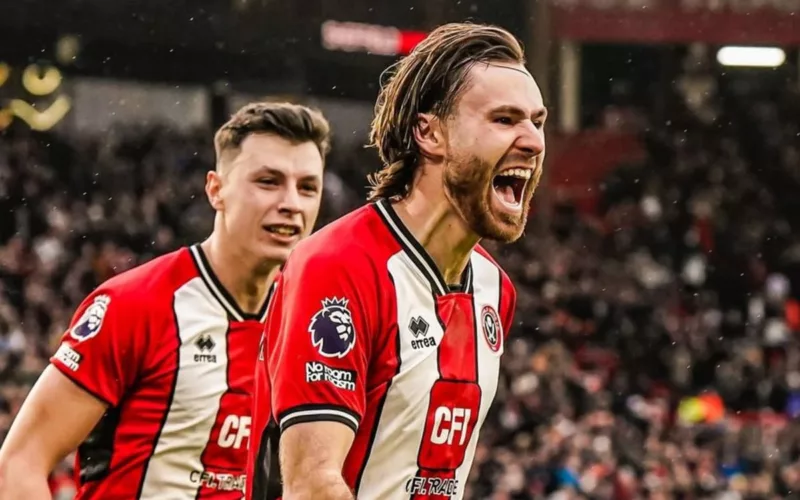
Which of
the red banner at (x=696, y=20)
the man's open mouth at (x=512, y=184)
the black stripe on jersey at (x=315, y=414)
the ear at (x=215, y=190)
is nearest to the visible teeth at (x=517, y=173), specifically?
the man's open mouth at (x=512, y=184)

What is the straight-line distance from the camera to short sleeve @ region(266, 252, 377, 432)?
322 centimetres

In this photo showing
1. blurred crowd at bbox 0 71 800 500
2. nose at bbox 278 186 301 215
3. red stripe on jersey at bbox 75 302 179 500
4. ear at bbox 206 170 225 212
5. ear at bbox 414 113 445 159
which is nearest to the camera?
ear at bbox 414 113 445 159

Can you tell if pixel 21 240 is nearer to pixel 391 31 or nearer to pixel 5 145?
pixel 5 145

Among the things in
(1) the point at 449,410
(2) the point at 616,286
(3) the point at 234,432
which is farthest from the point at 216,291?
(2) the point at 616,286

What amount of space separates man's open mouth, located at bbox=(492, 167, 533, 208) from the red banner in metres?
23.1

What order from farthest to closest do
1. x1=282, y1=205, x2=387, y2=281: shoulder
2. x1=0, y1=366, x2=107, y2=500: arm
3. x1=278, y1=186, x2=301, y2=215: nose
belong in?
x1=278, y1=186, x2=301, y2=215: nose → x1=0, y1=366, x2=107, y2=500: arm → x1=282, y1=205, x2=387, y2=281: shoulder

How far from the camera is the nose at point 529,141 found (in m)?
3.45

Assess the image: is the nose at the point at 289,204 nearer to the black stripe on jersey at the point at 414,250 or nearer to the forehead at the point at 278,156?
the forehead at the point at 278,156

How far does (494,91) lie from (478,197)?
236 millimetres

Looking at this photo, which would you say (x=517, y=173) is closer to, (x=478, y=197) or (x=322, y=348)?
(x=478, y=197)

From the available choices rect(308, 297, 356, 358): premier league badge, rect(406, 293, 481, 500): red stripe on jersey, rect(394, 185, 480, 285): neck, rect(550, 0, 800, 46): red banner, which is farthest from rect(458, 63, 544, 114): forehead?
rect(550, 0, 800, 46): red banner

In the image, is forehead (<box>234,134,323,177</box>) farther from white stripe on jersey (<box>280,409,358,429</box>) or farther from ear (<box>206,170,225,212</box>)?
white stripe on jersey (<box>280,409,358,429</box>)

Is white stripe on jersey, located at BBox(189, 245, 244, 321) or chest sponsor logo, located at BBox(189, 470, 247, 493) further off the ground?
white stripe on jersey, located at BBox(189, 245, 244, 321)

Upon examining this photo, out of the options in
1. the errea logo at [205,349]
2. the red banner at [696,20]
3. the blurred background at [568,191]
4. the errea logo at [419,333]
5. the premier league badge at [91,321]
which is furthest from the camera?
the red banner at [696,20]
